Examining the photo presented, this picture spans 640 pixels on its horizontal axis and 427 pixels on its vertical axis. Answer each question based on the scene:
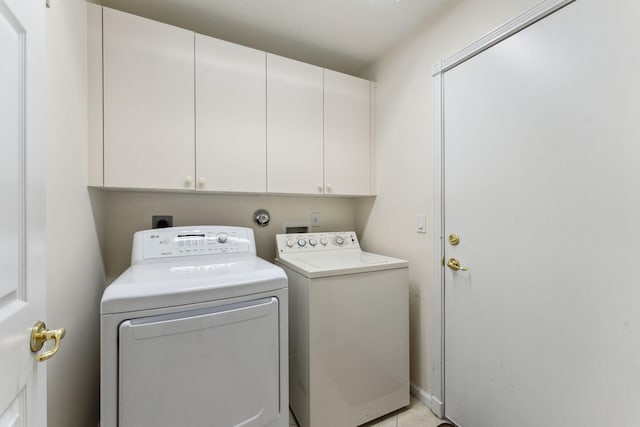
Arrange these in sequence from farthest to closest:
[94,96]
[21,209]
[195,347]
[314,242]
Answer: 1. [314,242]
2. [94,96]
3. [195,347]
4. [21,209]

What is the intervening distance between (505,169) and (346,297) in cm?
101

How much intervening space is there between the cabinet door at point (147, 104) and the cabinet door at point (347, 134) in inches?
35.5

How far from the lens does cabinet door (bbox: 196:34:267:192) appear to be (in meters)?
1.52

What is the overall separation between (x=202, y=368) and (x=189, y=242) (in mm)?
728

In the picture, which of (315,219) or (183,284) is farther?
(315,219)

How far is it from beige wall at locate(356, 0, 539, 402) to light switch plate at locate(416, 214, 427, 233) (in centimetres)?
3

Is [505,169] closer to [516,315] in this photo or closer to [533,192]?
[533,192]

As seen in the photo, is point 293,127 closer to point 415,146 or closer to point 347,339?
point 415,146

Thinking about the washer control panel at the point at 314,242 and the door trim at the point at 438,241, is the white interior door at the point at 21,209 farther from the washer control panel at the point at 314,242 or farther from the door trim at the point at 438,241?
the door trim at the point at 438,241

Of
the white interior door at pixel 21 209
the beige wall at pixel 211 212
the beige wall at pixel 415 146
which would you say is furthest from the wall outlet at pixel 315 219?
the white interior door at pixel 21 209

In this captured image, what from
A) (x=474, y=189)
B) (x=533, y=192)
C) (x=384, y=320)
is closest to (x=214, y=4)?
(x=474, y=189)

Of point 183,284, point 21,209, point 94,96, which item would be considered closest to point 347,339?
point 183,284

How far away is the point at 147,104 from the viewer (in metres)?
1.40

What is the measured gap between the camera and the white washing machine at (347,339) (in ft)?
4.46
